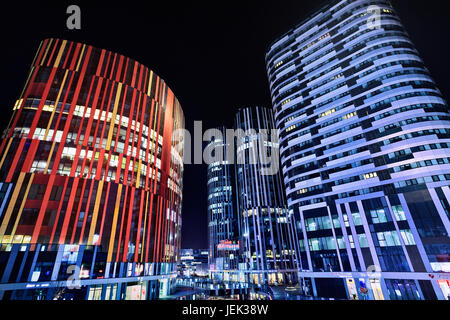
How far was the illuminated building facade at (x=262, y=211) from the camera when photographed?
96188 millimetres

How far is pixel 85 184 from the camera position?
48.0m

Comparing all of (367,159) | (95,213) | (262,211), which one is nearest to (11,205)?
(95,213)

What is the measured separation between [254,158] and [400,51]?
71.8 metres

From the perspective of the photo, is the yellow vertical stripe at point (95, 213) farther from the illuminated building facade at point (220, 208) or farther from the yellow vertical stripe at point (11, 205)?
the illuminated building facade at point (220, 208)

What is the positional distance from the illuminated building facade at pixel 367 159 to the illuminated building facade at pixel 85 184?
42009 millimetres

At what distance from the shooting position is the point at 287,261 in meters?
97.2

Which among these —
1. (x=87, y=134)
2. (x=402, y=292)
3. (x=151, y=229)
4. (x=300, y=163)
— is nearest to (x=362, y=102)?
(x=300, y=163)

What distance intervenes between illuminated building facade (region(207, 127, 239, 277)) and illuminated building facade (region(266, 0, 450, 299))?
7648 cm

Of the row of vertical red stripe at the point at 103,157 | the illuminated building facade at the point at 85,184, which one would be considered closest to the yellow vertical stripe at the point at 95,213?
the illuminated building facade at the point at 85,184


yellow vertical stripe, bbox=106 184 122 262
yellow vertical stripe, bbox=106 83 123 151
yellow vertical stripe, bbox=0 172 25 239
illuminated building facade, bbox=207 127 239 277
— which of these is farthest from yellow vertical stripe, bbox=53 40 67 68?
illuminated building facade, bbox=207 127 239 277

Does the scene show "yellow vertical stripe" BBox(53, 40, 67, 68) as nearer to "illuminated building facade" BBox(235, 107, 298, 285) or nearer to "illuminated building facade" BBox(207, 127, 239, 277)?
"illuminated building facade" BBox(235, 107, 298, 285)

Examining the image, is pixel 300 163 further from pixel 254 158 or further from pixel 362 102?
pixel 254 158

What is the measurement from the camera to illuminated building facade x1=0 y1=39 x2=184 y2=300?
40.5 metres

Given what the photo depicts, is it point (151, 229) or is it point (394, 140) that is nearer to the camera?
point (394, 140)
